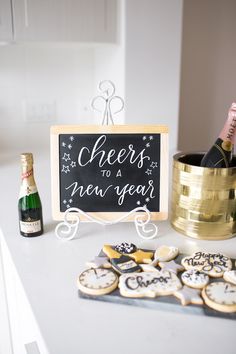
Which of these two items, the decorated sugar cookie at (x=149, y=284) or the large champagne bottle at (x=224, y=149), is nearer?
the decorated sugar cookie at (x=149, y=284)

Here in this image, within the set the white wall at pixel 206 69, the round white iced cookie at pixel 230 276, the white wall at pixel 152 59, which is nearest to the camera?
the round white iced cookie at pixel 230 276

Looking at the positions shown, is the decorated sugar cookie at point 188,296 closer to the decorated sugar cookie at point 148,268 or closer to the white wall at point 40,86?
the decorated sugar cookie at point 148,268

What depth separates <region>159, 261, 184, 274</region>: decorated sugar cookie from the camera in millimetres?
637

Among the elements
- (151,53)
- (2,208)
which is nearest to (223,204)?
(2,208)

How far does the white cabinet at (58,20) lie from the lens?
1580 mm

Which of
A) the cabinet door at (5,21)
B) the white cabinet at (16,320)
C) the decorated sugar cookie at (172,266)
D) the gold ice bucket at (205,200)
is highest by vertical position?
the cabinet door at (5,21)

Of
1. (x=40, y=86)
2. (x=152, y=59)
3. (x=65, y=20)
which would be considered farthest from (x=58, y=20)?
(x=152, y=59)

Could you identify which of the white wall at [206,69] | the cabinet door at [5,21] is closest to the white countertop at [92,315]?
the cabinet door at [5,21]

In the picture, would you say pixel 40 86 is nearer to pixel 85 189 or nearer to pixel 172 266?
pixel 85 189

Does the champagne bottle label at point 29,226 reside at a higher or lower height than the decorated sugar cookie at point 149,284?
higher

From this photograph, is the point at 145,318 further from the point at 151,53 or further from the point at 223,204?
the point at 151,53

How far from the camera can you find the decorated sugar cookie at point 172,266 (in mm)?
637

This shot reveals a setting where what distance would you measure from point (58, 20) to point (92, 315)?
1482 millimetres

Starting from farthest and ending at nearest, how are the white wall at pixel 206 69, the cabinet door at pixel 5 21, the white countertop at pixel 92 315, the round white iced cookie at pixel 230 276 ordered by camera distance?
the white wall at pixel 206 69
the cabinet door at pixel 5 21
the round white iced cookie at pixel 230 276
the white countertop at pixel 92 315
